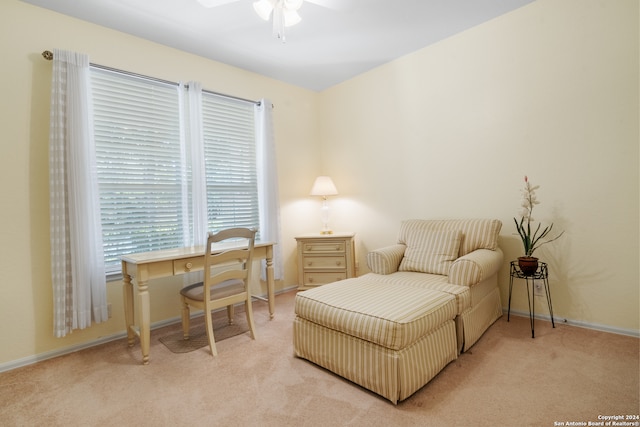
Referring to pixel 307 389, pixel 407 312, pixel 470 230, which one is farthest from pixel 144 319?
pixel 470 230

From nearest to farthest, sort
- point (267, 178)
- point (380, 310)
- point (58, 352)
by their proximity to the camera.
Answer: point (380, 310) → point (58, 352) → point (267, 178)

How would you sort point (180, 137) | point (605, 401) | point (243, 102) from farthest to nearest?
1. point (243, 102)
2. point (180, 137)
3. point (605, 401)

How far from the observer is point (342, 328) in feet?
5.92

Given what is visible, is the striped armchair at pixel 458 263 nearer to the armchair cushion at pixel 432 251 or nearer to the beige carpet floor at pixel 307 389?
the armchair cushion at pixel 432 251

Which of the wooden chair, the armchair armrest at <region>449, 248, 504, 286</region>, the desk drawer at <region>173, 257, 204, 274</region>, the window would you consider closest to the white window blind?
the window

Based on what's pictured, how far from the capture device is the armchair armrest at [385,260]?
105 inches

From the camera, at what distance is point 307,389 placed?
176 centimetres

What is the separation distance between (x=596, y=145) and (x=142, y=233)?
3.68m

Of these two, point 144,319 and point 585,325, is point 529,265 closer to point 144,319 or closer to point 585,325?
point 585,325

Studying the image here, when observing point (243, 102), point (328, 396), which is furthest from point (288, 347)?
point (243, 102)

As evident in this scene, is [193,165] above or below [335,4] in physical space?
below

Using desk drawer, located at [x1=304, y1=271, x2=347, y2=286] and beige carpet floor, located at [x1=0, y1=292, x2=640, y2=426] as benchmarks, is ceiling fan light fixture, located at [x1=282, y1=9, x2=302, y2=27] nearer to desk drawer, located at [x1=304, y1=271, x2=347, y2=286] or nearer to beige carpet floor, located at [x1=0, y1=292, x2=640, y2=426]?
beige carpet floor, located at [x1=0, y1=292, x2=640, y2=426]

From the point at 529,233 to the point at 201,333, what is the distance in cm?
279

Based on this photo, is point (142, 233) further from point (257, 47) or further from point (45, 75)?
point (257, 47)
